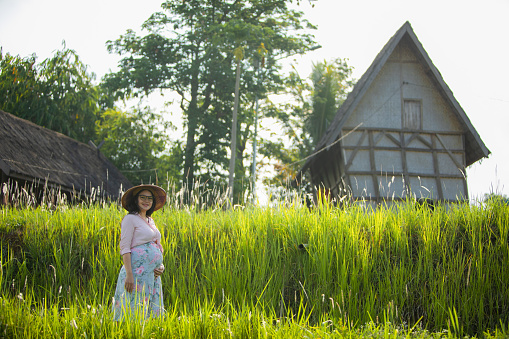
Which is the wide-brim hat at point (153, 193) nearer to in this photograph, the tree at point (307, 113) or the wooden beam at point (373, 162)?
the wooden beam at point (373, 162)

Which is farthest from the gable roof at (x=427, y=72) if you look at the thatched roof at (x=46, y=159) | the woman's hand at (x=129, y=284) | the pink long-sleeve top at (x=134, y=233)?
the woman's hand at (x=129, y=284)

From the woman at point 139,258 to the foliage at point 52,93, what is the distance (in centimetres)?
2384

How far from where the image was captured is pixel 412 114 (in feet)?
53.5

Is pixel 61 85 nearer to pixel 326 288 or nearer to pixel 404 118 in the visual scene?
pixel 404 118

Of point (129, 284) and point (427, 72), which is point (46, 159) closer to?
point (129, 284)

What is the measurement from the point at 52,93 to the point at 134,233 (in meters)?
26.0

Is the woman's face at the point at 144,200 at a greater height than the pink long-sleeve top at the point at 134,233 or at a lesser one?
greater

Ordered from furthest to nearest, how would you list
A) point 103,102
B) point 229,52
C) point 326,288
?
point 103,102 → point 229,52 → point 326,288

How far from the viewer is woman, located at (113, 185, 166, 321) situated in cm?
564

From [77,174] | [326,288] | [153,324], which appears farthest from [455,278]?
[77,174]

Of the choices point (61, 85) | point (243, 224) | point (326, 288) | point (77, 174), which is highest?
point (61, 85)

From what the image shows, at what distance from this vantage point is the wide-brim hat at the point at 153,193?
20.0ft

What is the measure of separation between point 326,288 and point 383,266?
3.02ft

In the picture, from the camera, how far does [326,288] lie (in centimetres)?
663
